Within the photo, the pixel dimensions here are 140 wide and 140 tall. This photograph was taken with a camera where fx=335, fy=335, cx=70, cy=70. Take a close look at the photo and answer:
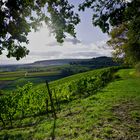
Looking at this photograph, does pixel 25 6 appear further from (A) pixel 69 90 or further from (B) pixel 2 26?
(A) pixel 69 90

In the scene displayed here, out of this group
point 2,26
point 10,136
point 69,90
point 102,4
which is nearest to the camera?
point 2,26

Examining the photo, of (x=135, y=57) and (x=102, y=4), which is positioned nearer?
(x=102, y=4)

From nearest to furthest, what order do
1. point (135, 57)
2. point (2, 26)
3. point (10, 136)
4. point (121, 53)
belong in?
point (2, 26) < point (10, 136) < point (135, 57) < point (121, 53)

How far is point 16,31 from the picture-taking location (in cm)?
1585

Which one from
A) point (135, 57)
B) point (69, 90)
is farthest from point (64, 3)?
point (135, 57)

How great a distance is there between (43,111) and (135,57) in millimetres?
35454

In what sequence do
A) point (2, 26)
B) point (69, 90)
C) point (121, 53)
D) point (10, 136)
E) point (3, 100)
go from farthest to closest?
1. point (121, 53)
2. point (69, 90)
3. point (3, 100)
4. point (10, 136)
5. point (2, 26)

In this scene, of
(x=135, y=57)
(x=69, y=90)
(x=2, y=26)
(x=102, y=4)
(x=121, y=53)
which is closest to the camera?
(x=2, y=26)

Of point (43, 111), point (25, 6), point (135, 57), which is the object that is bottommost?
point (43, 111)

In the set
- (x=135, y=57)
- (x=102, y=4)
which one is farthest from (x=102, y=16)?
(x=135, y=57)

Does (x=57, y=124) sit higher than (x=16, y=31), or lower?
lower

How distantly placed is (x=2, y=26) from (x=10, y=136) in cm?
1155

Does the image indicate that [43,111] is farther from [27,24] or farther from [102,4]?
[27,24]

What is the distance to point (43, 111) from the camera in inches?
1471
